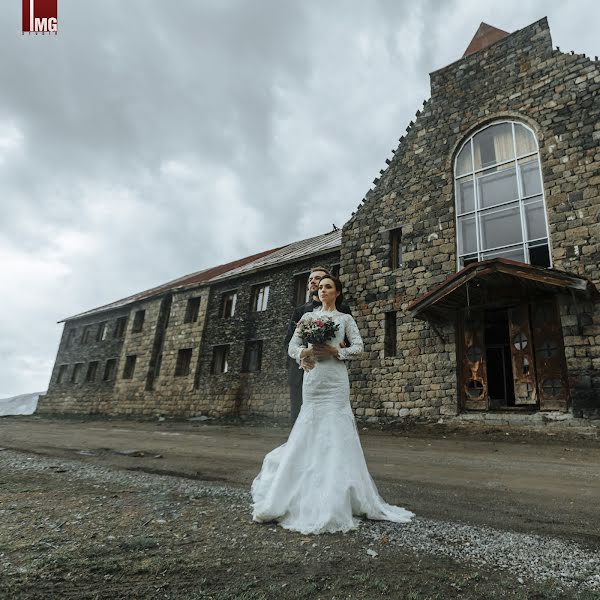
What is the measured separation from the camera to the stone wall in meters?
9.76

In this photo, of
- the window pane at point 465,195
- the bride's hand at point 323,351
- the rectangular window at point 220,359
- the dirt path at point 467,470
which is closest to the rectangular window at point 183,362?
the rectangular window at point 220,359

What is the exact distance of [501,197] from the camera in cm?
1157

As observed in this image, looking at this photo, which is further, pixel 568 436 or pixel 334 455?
pixel 568 436

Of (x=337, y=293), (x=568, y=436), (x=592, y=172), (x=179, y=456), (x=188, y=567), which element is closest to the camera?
(x=188, y=567)

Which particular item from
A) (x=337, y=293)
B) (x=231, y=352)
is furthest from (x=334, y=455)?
(x=231, y=352)

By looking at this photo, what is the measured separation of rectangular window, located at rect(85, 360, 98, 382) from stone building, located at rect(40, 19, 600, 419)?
562 inches

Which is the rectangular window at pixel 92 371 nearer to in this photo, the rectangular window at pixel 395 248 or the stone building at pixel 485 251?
the stone building at pixel 485 251

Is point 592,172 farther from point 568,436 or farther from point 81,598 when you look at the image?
point 81,598

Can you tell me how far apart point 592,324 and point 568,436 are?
2633 millimetres

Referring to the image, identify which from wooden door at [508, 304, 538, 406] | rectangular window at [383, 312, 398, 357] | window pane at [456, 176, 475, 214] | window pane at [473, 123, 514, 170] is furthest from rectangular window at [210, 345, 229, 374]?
window pane at [473, 123, 514, 170]

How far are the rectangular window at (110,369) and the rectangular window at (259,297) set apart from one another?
1143 cm

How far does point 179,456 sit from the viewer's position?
608 cm

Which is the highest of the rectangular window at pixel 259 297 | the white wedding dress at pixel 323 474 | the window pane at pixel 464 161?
the window pane at pixel 464 161

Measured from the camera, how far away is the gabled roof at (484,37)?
1365cm
